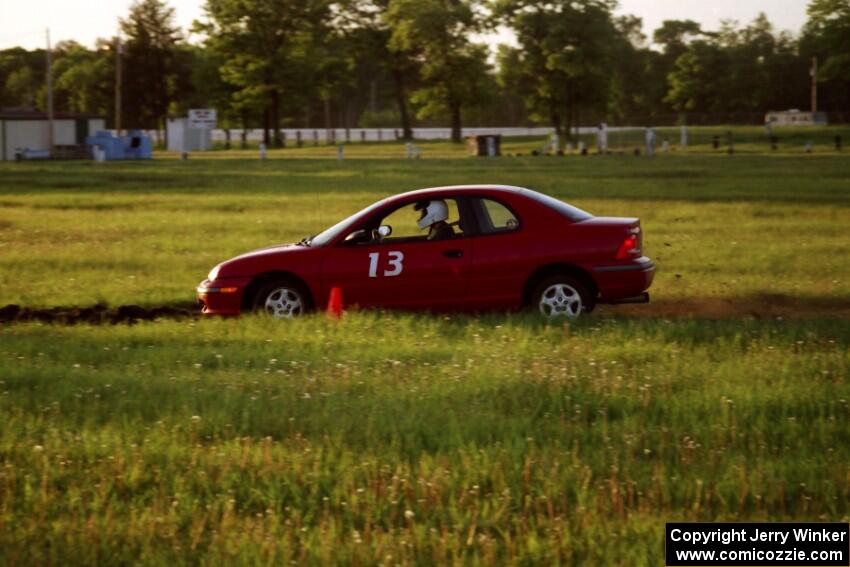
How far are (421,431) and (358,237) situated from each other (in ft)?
19.0

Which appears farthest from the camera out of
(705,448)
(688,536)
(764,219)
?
(764,219)

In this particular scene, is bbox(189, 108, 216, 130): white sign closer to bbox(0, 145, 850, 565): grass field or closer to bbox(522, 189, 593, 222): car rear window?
bbox(0, 145, 850, 565): grass field

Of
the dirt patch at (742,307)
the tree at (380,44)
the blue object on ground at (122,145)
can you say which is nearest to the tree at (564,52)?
the tree at (380,44)

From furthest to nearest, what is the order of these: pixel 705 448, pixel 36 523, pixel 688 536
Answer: pixel 705 448 → pixel 36 523 → pixel 688 536

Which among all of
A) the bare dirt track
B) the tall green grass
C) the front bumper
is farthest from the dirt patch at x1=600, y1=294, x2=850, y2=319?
the front bumper

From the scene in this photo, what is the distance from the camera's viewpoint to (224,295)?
44.7 feet

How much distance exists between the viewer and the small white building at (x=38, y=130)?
267 feet

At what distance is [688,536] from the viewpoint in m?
5.85

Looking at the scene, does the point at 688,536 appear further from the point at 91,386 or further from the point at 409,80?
the point at 409,80

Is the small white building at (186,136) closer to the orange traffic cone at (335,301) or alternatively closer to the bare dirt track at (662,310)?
the bare dirt track at (662,310)

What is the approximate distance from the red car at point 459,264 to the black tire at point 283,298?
0.03 feet

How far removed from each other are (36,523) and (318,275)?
7339 millimetres

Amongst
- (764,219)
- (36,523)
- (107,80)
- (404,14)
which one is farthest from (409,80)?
(36,523)

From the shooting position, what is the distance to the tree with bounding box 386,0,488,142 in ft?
320
